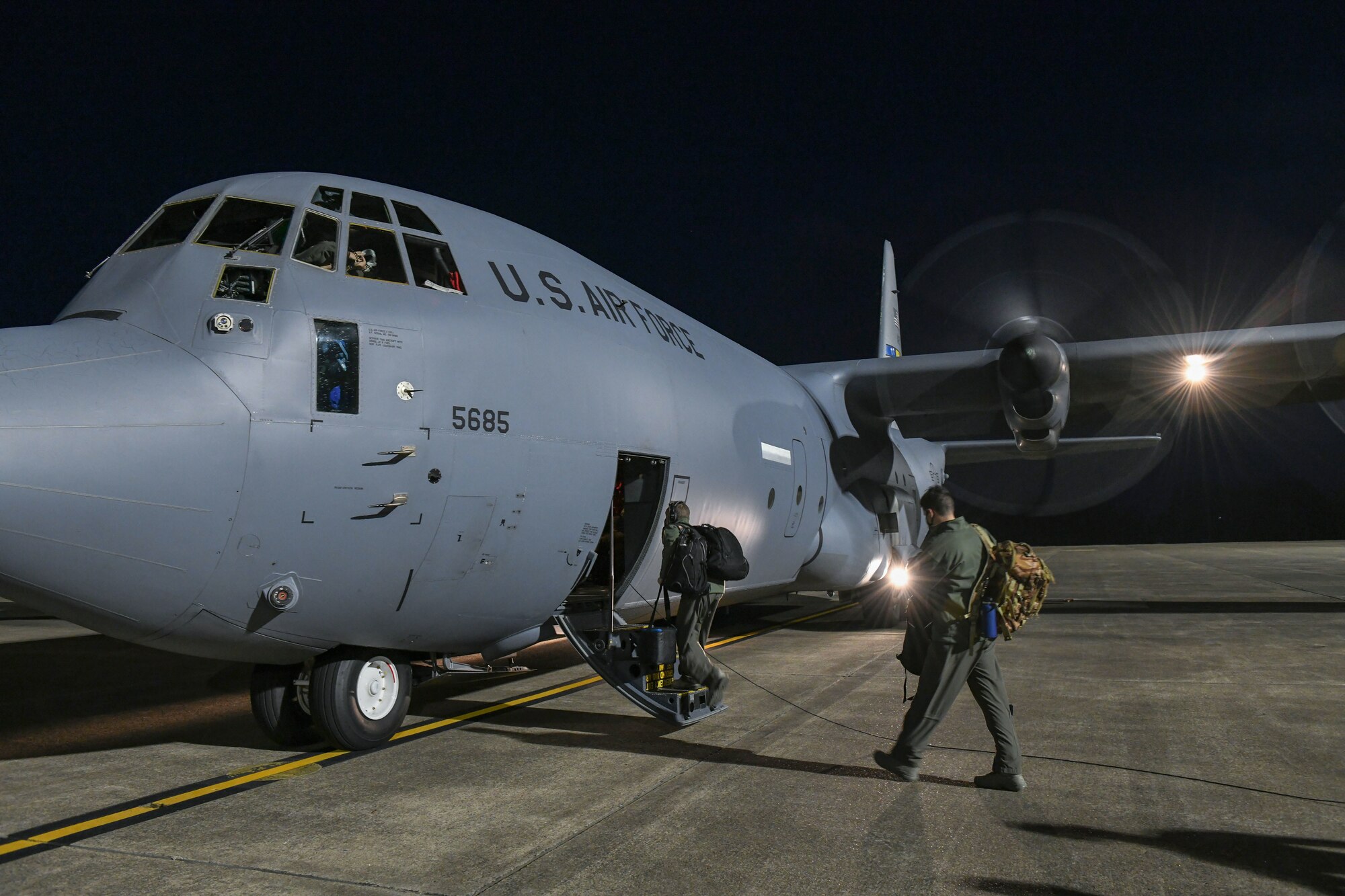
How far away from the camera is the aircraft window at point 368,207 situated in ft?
20.3

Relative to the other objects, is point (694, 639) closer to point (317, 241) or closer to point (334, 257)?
point (334, 257)

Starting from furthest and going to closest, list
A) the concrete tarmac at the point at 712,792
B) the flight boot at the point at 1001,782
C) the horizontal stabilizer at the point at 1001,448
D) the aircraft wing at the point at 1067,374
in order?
the horizontal stabilizer at the point at 1001,448, the aircraft wing at the point at 1067,374, the flight boot at the point at 1001,782, the concrete tarmac at the point at 712,792

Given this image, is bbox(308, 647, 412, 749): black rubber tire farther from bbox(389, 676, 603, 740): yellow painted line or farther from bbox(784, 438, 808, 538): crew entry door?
bbox(784, 438, 808, 538): crew entry door

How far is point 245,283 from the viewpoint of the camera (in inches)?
Answer: 216

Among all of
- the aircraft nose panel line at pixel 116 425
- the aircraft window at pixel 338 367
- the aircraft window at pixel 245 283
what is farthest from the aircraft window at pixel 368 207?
the aircraft nose panel line at pixel 116 425

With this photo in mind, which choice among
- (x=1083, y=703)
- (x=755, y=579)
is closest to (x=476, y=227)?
(x=755, y=579)

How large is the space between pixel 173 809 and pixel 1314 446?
74801mm

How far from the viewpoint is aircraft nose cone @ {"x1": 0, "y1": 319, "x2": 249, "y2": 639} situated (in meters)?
4.48

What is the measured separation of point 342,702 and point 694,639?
2.53 m

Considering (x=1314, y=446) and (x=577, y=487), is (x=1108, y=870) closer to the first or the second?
(x=577, y=487)

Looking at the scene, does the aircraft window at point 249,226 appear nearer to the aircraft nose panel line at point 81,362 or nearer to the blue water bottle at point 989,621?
the aircraft nose panel line at point 81,362

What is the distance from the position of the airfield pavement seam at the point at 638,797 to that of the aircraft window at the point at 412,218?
4.06 m

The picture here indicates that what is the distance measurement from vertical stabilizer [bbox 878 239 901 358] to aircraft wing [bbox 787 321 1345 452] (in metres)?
5.67

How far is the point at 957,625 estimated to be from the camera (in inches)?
204
